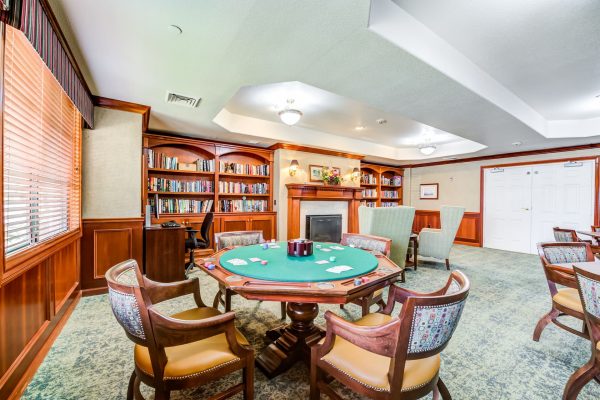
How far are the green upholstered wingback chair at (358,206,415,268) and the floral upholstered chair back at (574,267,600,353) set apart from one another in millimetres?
2136

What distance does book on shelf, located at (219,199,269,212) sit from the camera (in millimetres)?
5156

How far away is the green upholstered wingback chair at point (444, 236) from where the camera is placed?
417cm

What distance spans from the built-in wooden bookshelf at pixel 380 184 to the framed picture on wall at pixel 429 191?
26.7 inches

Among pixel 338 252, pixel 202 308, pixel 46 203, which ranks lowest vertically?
pixel 202 308

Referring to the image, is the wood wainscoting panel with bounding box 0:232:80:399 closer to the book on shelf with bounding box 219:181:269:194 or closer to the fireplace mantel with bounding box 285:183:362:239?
the book on shelf with bounding box 219:181:269:194

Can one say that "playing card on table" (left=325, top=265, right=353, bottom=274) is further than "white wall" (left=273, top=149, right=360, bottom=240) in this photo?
No

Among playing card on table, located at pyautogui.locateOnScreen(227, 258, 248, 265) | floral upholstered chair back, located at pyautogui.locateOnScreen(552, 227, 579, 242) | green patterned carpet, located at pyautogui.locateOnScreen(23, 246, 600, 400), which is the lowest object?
green patterned carpet, located at pyautogui.locateOnScreen(23, 246, 600, 400)

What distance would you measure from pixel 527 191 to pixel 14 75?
8.20 meters

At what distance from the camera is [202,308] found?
65.4 inches

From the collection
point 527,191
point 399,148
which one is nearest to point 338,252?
point 399,148

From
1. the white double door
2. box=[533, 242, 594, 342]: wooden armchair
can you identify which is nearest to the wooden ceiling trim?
box=[533, 242, 594, 342]: wooden armchair

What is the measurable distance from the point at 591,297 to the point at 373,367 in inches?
49.3

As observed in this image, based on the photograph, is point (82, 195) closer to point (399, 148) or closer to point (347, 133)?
point (347, 133)

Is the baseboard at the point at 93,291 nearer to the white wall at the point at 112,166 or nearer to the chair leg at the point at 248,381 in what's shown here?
the white wall at the point at 112,166
